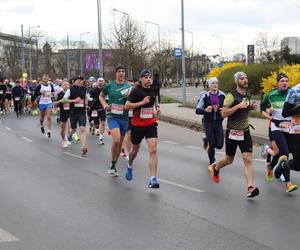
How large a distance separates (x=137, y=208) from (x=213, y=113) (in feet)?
10.8

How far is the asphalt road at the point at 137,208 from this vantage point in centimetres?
579

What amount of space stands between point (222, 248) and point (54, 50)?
98.3 metres

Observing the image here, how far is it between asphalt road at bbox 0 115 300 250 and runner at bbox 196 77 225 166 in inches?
25.7

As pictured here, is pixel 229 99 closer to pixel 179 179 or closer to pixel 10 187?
pixel 179 179

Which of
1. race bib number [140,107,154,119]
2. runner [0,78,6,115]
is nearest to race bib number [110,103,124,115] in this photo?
race bib number [140,107,154,119]

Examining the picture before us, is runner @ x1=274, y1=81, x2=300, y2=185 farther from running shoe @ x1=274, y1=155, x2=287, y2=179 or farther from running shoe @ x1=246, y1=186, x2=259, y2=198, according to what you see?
running shoe @ x1=246, y1=186, x2=259, y2=198

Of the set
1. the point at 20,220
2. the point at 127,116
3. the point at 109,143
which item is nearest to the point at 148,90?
the point at 127,116

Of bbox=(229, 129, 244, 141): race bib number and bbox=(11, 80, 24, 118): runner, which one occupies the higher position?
bbox=(229, 129, 244, 141): race bib number

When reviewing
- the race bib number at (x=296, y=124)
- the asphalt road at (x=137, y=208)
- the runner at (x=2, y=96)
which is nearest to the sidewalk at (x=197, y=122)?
the asphalt road at (x=137, y=208)

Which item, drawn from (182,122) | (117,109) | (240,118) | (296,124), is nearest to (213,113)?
(117,109)

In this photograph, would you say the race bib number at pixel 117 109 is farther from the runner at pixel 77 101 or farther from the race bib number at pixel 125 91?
the runner at pixel 77 101

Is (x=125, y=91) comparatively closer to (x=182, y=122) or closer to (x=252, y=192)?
(x=252, y=192)

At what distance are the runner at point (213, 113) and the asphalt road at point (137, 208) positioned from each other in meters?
0.65

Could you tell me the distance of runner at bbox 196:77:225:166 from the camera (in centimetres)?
997
